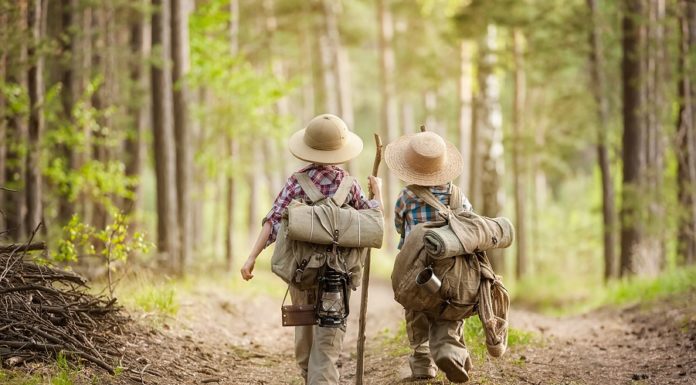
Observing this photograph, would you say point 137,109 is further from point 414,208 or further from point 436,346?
point 436,346

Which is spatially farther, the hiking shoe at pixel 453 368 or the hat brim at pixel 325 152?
the hat brim at pixel 325 152

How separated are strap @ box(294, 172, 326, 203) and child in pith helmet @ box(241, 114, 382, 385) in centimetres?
3

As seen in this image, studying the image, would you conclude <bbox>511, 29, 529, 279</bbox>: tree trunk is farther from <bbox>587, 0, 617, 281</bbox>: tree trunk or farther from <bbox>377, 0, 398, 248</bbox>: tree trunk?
<bbox>377, 0, 398, 248</bbox>: tree trunk

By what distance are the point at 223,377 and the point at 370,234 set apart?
2.33 meters

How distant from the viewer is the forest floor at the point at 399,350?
6855mm

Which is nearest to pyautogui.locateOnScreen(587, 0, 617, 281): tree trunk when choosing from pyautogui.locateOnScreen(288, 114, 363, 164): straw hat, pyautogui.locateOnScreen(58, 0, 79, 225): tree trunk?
pyautogui.locateOnScreen(58, 0, 79, 225): tree trunk

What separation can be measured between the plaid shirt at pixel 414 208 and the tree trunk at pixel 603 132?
11.4 meters

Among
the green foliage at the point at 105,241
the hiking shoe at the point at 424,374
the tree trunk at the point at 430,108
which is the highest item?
the tree trunk at the point at 430,108

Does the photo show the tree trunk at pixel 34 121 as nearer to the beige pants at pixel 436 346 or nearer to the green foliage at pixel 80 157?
the green foliage at pixel 80 157

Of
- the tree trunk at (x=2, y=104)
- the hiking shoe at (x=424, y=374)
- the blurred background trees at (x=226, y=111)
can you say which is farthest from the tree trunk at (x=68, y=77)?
the hiking shoe at (x=424, y=374)

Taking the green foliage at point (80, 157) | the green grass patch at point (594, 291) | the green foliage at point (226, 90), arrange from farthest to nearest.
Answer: the green foliage at point (226, 90), the green foliage at point (80, 157), the green grass patch at point (594, 291)

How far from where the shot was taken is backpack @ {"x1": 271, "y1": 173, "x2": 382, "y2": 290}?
5.84 metres

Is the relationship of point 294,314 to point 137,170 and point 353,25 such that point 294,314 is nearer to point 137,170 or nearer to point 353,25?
point 137,170

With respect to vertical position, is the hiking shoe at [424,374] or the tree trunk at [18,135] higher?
the tree trunk at [18,135]
